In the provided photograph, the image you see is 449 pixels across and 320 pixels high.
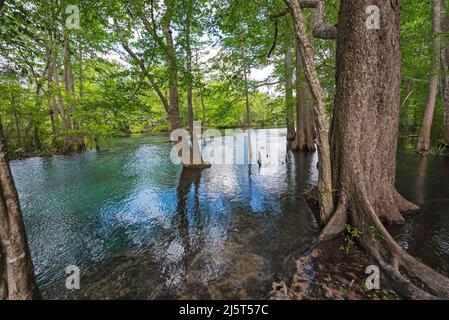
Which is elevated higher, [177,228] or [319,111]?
[319,111]

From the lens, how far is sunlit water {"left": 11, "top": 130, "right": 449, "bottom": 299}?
2.83 meters

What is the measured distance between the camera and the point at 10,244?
71.7 inches

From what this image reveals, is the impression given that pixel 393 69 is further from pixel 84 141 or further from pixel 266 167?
pixel 84 141

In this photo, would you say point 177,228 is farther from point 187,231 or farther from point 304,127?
point 304,127

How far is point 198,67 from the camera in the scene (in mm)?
8500

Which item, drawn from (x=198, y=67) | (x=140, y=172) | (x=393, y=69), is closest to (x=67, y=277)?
(x=393, y=69)

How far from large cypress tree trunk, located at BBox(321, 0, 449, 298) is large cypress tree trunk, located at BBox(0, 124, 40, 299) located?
400 cm

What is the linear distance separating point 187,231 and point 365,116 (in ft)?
13.6

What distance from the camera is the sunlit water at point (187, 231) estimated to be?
2832 millimetres
